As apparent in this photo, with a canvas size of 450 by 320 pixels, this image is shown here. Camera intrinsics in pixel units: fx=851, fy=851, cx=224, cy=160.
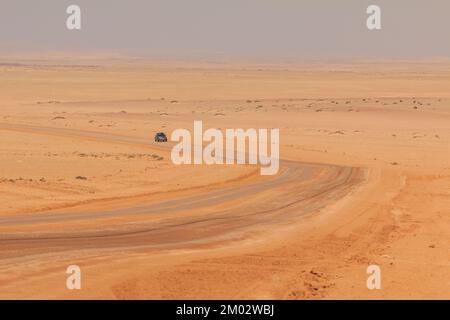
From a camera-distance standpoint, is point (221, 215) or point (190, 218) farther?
point (221, 215)

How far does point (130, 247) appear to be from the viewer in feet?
75.1

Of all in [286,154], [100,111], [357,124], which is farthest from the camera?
[100,111]

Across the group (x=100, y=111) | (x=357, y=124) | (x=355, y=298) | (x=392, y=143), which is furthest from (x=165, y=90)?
(x=355, y=298)

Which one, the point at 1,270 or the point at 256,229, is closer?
the point at 1,270

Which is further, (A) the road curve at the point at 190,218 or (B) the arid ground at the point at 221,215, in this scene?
(A) the road curve at the point at 190,218

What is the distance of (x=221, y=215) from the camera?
94.9 feet

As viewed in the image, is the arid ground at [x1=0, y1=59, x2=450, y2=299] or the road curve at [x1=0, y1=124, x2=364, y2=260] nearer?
the arid ground at [x1=0, y1=59, x2=450, y2=299]

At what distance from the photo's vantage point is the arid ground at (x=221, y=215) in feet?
63.1

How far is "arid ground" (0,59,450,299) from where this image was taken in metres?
19.2
